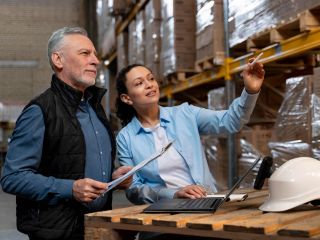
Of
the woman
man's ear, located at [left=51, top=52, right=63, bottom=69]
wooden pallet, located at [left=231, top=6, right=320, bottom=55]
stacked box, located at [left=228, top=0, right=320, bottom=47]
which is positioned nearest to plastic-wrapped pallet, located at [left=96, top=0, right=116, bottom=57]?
stacked box, located at [left=228, top=0, right=320, bottom=47]

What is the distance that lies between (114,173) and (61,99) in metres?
0.40

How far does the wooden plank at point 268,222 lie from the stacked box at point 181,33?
418 cm

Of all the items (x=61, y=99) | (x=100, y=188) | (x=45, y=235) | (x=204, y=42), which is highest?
(x=204, y=42)

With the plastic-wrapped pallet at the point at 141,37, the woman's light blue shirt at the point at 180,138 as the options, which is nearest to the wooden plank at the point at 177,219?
the woman's light blue shirt at the point at 180,138

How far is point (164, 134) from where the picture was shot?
303 centimetres

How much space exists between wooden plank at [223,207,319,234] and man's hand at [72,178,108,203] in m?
0.60

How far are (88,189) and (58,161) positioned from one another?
261mm

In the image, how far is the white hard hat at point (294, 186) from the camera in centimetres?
207

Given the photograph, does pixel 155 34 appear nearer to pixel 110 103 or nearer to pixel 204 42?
pixel 204 42

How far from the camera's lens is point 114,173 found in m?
2.63

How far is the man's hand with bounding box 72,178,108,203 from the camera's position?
2.28 meters

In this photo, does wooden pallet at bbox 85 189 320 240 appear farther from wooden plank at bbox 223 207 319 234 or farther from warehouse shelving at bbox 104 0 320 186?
warehouse shelving at bbox 104 0 320 186

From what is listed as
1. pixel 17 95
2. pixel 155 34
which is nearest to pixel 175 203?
pixel 155 34

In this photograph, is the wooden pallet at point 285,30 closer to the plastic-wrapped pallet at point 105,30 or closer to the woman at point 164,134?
the woman at point 164,134
